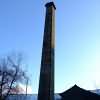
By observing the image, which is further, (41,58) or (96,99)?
(96,99)

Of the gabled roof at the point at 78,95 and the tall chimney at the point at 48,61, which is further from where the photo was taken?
the gabled roof at the point at 78,95

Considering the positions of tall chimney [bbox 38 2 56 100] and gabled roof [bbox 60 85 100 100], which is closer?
tall chimney [bbox 38 2 56 100]

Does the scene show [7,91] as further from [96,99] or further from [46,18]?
[46,18]

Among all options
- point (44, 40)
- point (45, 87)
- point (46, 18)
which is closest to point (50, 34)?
point (44, 40)

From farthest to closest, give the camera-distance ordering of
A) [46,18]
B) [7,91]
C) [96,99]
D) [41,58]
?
[7,91] → [96,99] → [46,18] → [41,58]

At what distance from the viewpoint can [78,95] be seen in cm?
2242

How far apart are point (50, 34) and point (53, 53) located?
1.64 metres

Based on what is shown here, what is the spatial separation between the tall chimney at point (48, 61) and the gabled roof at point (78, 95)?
26.6ft

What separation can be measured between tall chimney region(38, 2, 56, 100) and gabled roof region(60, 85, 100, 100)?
8.12 meters

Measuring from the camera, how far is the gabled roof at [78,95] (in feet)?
71.6

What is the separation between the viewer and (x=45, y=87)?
Result: 14703mm

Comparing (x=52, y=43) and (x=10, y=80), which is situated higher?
(x=52, y=43)

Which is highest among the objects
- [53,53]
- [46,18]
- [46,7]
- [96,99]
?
[46,7]

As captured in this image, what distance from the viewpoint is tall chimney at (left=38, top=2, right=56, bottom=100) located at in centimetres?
1466
